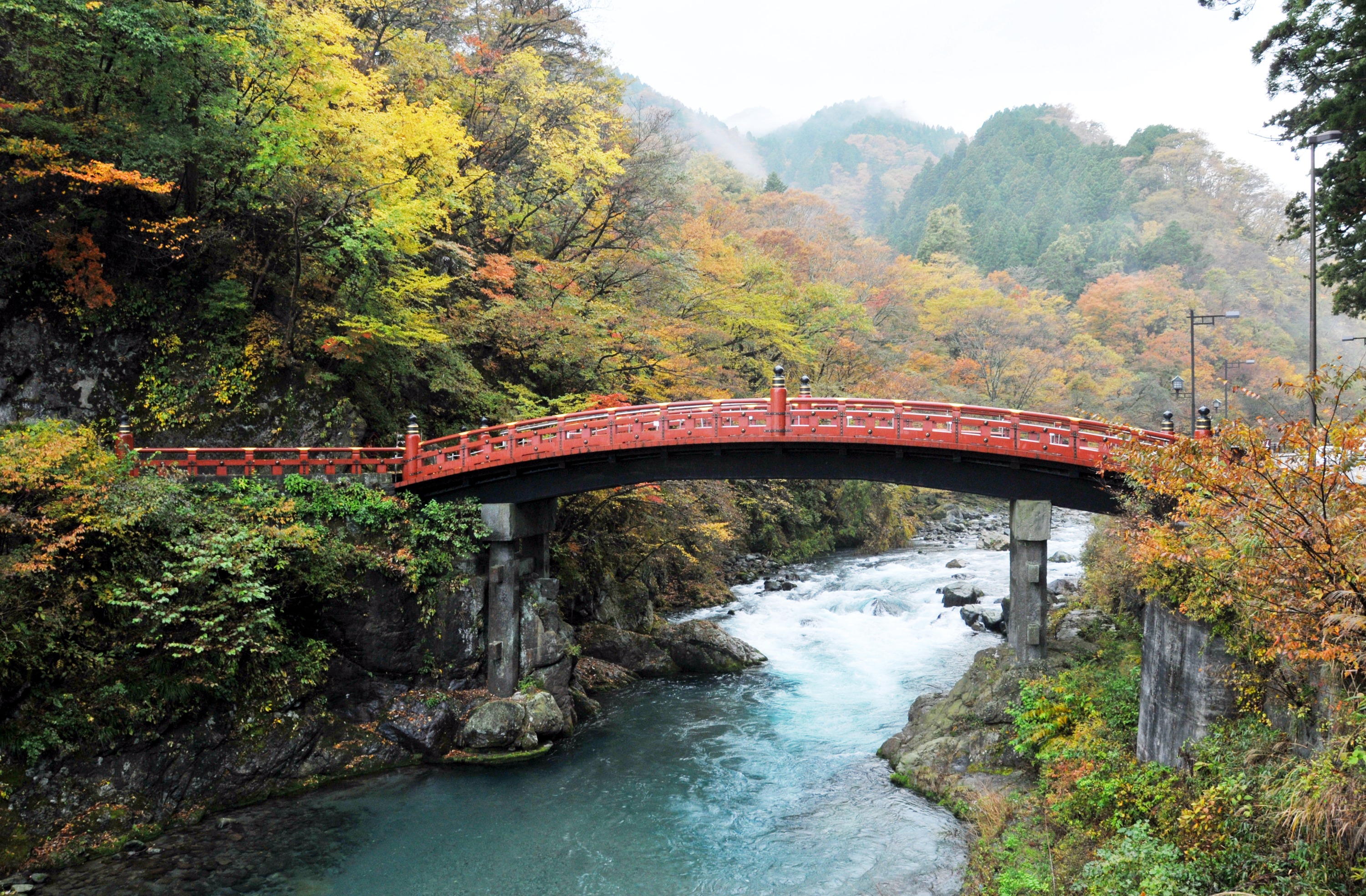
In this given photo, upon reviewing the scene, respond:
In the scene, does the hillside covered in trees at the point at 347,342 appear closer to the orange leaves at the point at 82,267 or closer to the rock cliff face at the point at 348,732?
the orange leaves at the point at 82,267

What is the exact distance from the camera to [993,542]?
4003 cm

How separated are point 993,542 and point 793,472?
1004 inches

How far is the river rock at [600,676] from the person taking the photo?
21.8 meters

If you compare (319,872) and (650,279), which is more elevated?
(650,279)

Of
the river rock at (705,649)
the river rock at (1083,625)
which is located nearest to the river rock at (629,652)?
the river rock at (705,649)

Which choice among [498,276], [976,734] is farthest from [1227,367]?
[498,276]

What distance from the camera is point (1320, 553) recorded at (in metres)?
8.80

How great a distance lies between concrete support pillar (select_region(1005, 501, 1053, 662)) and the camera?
17047mm

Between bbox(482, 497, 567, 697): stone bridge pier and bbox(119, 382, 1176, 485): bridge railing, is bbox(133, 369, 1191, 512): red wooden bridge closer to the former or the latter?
bbox(119, 382, 1176, 485): bridge railing

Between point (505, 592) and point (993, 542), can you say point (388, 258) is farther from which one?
point (993, 542)

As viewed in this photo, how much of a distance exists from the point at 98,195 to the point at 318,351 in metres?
6.29

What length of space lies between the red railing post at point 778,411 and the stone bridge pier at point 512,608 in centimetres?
639

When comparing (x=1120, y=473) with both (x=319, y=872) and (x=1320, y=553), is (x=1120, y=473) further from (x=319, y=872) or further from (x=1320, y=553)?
(x=319, y=872)

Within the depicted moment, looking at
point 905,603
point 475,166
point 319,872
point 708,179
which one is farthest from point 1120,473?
point 708,179
